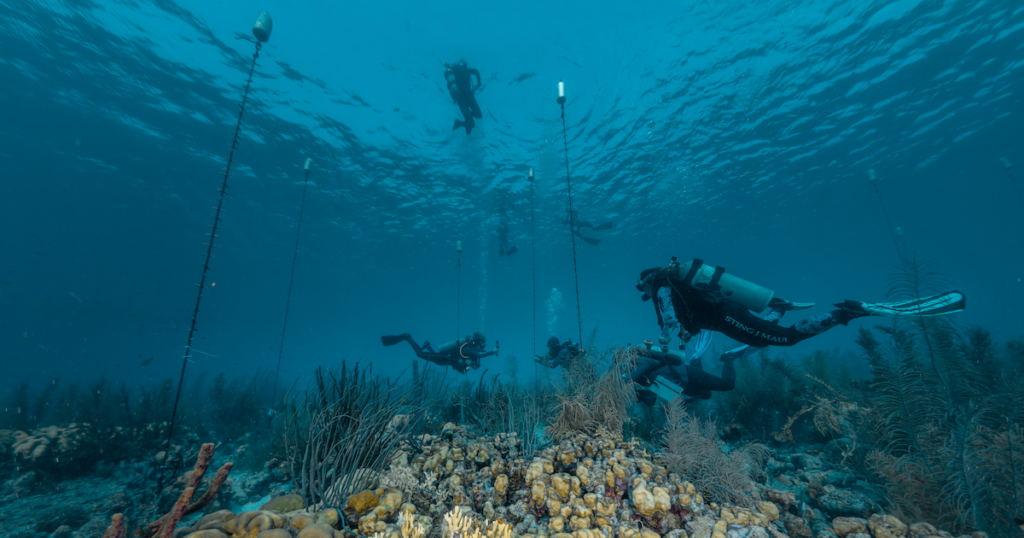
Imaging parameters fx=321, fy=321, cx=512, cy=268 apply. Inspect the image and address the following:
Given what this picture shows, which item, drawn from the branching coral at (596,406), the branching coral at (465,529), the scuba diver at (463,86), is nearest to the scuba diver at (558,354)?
the branching coral at (596,406)

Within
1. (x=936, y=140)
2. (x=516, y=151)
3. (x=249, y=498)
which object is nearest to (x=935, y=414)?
(x=249, y=498)

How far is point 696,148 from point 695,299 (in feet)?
50.2

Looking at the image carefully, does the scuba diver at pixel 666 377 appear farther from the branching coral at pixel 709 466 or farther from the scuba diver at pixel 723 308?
the branching coral at pixel 709 466

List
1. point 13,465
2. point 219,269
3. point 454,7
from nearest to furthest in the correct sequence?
point 13,465 < point 454,7 < point 219,269

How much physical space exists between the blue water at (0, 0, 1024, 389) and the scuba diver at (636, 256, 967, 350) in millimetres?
1833

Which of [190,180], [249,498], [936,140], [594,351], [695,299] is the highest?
[936,140]

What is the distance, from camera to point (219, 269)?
111 ft

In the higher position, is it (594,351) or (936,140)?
(936,140)

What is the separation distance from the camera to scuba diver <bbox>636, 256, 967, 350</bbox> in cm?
516

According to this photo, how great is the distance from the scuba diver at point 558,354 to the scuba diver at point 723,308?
84.7 inches

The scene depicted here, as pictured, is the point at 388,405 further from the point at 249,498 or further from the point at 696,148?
the point at 696,148

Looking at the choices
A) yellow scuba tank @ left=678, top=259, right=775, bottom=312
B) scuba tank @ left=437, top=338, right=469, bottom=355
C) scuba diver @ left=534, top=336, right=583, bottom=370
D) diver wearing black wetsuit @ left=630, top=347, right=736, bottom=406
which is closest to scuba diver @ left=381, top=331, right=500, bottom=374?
scuba tank @ left=437, top=338, right=469, bottom=355

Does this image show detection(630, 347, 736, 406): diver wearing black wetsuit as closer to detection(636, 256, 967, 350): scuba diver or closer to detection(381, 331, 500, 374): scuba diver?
detection(636, 256, 967, 350): scuba diver

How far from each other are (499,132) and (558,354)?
12.5 meters
